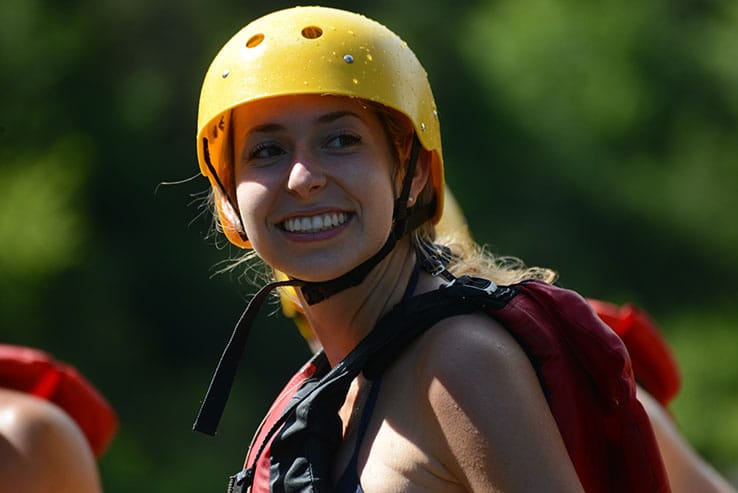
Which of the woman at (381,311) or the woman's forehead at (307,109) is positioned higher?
the woman's forehead at (307,109)

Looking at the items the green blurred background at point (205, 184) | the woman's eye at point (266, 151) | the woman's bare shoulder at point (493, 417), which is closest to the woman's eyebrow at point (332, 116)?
the woman's eye at point (266, 151)

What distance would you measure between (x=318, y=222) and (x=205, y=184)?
1233 centimetres

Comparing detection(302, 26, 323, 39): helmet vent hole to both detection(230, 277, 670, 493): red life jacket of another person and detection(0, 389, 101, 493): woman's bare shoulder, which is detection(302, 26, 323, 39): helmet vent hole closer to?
detection(230, 277, 670, 493): red life jacket of another person

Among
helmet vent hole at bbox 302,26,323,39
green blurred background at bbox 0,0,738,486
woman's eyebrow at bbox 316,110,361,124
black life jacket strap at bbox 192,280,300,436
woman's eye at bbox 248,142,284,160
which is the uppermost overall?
helmet vent hole at bbox 302,26,323,39

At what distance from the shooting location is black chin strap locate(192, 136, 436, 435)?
2.87 m

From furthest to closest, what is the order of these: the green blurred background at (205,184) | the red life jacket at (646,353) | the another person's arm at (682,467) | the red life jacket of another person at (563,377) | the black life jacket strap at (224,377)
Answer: the green blurred background at (205,184) → the red life jacket at (646,353) → the another person's arm at (682,467) → the black life jacket strap at (224,377) → the red life jacket of another person at (563,377)

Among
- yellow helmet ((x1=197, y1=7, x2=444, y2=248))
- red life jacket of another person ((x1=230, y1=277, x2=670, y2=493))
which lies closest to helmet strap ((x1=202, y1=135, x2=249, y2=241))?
yellow helmet ((x1=197, y1=7, x2=444, y2=248))

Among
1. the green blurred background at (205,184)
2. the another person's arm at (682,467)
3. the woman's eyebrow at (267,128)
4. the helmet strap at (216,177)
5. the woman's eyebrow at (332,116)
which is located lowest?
the green blurred background at (205,184)

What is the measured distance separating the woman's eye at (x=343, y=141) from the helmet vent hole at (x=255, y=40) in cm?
29

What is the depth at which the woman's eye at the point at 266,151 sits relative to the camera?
9.29 ft

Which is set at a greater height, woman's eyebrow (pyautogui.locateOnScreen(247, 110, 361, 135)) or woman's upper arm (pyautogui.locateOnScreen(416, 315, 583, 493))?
woman's eyebrow (pyautogui.locateOnScreen(247, 110, 361, 135))

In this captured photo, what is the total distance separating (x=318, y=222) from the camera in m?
2.78

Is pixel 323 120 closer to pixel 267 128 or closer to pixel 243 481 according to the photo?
pixel 267 128

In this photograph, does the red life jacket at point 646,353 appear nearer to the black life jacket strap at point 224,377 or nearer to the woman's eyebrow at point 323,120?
the black life jacket strap at point 224,377
